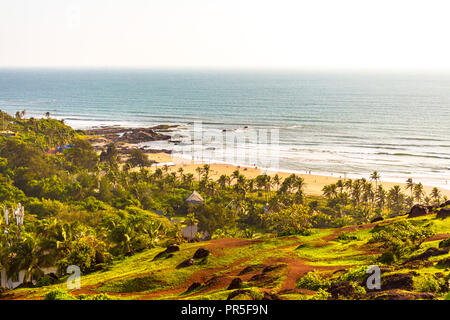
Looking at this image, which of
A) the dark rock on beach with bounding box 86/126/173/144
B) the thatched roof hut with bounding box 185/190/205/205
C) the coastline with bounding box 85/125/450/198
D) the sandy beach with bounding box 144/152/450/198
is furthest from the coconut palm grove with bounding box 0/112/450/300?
the dark rock on beach with bounding box 86/126/173/144

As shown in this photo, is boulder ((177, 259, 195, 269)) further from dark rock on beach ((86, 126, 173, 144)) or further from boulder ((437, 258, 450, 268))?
dark rock on beach ((86, 126, 173, 144))

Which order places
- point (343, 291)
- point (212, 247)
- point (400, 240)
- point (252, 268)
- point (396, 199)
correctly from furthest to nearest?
1. point (396, 199)
2. point (212, 247)
3. point (252, 268)
4. point (400, 240)
5. point (343, 291)

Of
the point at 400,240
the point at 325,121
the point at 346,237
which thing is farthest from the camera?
the point at 325,121

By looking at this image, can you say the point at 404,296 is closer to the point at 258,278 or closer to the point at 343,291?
the point at 343,291

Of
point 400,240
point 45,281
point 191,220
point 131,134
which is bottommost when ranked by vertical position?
point 191,220

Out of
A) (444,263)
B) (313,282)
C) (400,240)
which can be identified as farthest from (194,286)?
(444,263)
